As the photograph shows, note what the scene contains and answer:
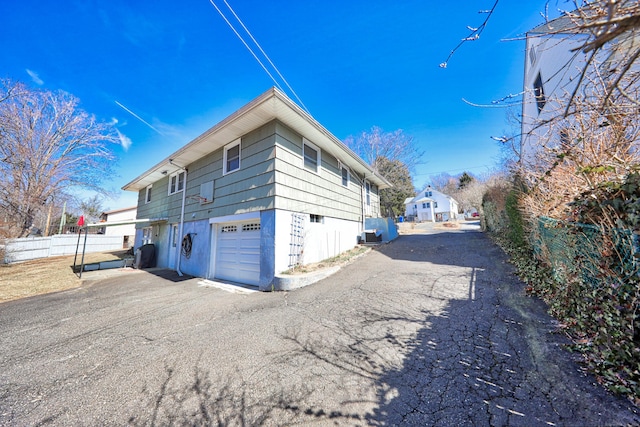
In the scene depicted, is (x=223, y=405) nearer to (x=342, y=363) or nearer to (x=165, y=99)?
(x=342, y=363)

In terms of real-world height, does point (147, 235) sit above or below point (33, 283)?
above

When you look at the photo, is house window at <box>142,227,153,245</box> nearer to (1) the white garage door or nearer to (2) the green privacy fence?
(1) the white garage door

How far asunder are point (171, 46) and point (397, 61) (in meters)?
7.23

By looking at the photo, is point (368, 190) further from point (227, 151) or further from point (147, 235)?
point (147, 235)

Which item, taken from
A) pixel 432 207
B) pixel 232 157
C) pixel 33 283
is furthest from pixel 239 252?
pixel 432 207

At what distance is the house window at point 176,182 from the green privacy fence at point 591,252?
1199 cm

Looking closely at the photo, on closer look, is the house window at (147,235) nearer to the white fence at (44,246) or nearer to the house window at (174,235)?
the house window at (174,235)

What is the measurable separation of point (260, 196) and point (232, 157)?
7.80ft

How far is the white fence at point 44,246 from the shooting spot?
1333 cm

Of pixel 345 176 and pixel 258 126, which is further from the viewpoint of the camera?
pixel 345 176

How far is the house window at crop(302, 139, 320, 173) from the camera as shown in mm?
7427

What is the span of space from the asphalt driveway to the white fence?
46.2ft

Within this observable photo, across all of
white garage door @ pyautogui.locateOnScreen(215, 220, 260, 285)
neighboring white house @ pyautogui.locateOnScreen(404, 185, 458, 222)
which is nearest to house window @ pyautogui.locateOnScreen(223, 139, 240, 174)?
white garage door @ pyautogui.locateOnScreen(215, 220, 260, 285)

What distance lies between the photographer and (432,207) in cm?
3759
